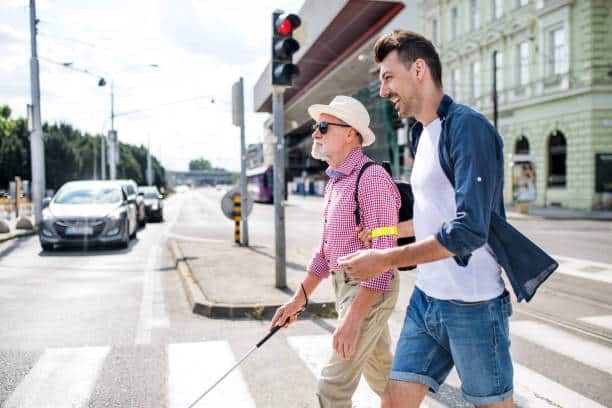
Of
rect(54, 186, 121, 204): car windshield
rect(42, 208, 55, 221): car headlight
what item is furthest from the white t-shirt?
rect(54, 186, 121, 204): car windshield

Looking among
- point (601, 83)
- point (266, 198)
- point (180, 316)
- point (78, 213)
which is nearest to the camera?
point (180, 316)

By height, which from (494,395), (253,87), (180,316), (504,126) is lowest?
(180,316)

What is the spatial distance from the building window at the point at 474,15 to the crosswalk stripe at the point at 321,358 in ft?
110

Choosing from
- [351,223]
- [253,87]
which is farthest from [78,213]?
[253,87]

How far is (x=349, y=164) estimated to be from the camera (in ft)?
8.92

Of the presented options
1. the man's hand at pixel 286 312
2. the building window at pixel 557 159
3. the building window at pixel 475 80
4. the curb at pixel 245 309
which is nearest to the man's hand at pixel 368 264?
the man's hand at pixel 286 312

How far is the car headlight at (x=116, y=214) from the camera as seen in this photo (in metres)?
13.0

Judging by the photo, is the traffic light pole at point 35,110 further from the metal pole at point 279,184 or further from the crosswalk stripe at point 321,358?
the crosswalk stripe at point 321,358

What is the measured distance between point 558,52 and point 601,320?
26033 mm

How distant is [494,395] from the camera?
6.80ft

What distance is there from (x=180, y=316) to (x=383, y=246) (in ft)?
14.2

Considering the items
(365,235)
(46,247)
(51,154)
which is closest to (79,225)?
(46,247)

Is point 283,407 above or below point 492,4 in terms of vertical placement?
below

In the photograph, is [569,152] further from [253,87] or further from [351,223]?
[253,87]
